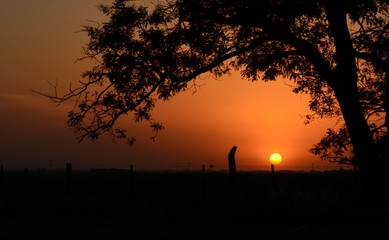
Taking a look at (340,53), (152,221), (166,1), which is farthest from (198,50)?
(152,221)

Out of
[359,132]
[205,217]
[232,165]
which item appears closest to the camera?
[205,217]

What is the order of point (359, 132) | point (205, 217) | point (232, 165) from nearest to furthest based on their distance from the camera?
point (205, 217), point (359, 132), point (232, 165)

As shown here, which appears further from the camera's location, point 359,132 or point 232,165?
point 232,165

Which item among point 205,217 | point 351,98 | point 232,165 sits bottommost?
point 205,217

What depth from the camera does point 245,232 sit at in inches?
588

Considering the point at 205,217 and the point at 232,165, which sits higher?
the point at 232,165

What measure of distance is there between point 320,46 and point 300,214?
7256 millimetres

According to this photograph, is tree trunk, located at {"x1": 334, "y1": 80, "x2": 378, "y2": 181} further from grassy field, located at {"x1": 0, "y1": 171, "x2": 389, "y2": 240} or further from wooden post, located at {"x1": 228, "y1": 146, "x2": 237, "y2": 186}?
wooden post, located at {"x1": 228, "y1": 146, "x2": 237, "y2": 186}

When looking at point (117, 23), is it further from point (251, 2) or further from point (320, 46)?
point (320, 46)

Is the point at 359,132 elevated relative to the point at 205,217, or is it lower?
elevated

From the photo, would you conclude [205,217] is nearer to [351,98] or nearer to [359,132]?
[359,132]

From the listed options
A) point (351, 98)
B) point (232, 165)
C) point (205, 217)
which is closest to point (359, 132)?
point (351, 98)

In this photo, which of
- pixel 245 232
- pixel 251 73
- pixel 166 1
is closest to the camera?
pixel 245 232

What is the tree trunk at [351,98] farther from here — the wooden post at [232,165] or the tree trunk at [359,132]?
the wooden post at [232,165]
